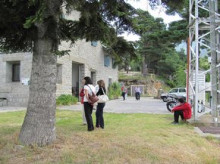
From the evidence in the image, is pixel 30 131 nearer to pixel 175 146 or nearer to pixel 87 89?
pixel 87 89

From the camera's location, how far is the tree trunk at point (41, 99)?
5406mm

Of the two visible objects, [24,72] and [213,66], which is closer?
[213,66]

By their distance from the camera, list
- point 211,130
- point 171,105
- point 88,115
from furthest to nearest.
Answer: point 171,105, point 211,130, point 88,115

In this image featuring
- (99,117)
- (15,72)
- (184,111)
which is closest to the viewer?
(99,117)

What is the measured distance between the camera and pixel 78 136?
20.8 feet

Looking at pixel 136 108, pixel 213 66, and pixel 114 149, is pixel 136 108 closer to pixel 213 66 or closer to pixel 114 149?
Result: pixel 213 66

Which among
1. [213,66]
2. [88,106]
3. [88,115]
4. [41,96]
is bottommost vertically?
[88,115]

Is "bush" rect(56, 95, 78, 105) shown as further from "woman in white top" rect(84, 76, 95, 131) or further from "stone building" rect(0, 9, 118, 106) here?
"woman in white top" rect(84, 76, 95, 131)

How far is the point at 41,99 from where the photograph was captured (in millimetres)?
5398

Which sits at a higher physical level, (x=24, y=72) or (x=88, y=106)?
(x=24, y=72)

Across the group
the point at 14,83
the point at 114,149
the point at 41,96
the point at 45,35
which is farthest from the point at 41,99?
the point at 14,83

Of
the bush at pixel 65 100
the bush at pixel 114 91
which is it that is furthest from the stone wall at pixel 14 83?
the bush at pixel 114 91

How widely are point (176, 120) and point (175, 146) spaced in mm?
3699

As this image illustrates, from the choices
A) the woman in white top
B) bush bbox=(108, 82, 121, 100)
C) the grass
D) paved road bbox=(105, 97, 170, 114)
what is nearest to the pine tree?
the grass
